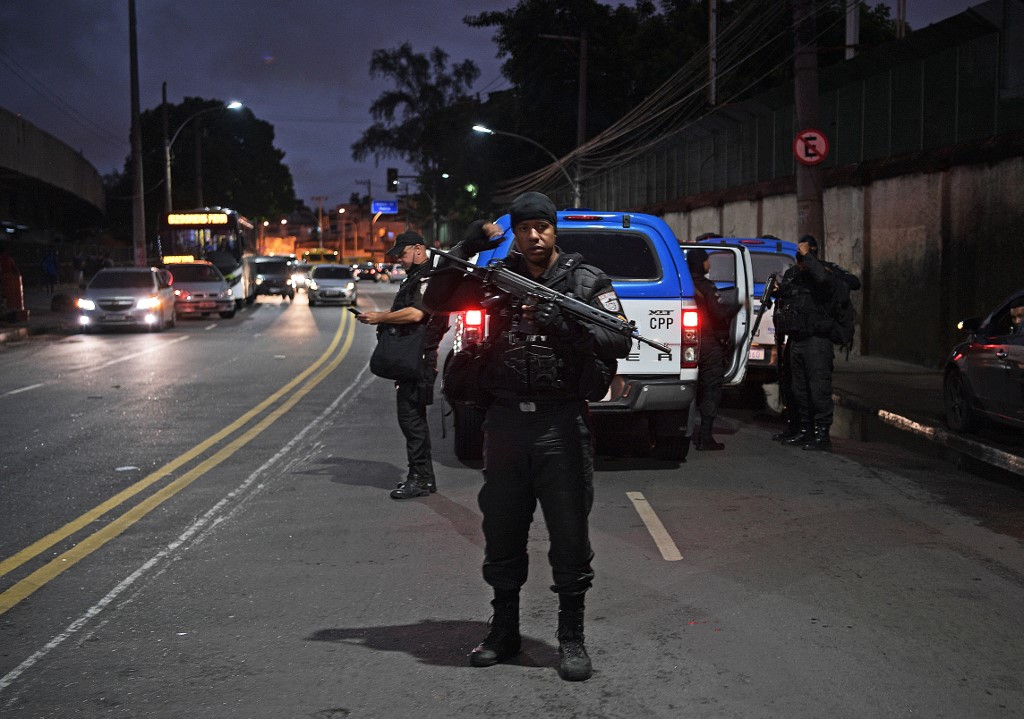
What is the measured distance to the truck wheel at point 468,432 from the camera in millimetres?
9352

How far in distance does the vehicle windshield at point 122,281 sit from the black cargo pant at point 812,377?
20.0 metres

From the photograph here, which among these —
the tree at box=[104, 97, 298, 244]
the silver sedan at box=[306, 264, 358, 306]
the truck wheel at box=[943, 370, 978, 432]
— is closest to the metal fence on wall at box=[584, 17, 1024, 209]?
the truck wheel at box=[943, 370, 978, 432]

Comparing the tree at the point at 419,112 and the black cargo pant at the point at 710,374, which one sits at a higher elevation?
the tree at the point at 419,112

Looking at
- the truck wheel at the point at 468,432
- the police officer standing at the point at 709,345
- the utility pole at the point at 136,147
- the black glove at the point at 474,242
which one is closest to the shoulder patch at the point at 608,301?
the black glove at the point at 474,242

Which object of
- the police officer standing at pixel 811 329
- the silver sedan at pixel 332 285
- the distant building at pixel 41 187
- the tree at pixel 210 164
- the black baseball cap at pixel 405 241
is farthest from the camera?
the tree at pixel 210 164

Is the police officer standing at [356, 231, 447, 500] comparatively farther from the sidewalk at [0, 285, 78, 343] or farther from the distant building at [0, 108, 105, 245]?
the distant building at [0, 108, 105, 245]

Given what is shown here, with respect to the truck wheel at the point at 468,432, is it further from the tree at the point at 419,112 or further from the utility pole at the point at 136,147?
the tree at the point at 419,112

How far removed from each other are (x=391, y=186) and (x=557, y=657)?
48.7 metres

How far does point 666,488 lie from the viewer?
28.3ft

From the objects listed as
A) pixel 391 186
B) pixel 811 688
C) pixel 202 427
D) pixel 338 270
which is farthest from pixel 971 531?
pixel 391 186

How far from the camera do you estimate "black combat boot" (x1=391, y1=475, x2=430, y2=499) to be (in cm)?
813

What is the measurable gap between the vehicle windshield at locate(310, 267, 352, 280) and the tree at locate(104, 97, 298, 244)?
3561 centimetres

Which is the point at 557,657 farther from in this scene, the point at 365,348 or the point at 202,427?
the point at 365,348

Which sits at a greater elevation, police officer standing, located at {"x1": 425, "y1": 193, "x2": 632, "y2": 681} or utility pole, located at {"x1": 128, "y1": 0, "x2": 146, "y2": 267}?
utility pole, located at {"x1": 128, "y1": 0, "x2": 146, "y2": 267}
